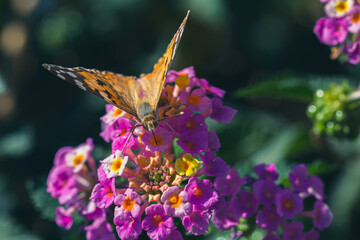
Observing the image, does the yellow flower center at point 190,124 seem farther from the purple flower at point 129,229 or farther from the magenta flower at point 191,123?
the purple flower at point 129,229

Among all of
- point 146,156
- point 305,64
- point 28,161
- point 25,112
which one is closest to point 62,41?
point 25,112

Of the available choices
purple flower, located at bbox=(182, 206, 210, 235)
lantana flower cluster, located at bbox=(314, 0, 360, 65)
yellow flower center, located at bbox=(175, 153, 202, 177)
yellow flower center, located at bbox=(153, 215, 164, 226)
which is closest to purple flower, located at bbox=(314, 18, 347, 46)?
lantana flower cluster, located at bbox=(314, 0, 360, 65)

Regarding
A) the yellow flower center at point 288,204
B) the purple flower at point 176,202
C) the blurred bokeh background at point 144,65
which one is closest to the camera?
the purple flower at point 176,202

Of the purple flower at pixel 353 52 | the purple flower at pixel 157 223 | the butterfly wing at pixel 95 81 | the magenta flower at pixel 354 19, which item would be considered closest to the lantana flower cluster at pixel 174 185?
the purple flower at pixel 157 223

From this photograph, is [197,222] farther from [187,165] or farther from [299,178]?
[299,178]

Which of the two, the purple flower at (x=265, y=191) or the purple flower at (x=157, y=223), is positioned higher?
the purple flower at (x=157, y=223)

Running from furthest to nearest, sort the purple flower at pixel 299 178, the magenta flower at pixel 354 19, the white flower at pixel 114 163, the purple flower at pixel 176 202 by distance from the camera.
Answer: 1. the magenta flower at pixel 354 19
2. the purple flower at pixel 299 178
3. the white flower at pixel 114 163
4. the purple flower at pixel 176 202

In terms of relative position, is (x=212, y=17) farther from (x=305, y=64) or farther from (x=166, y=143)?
(x=166, y=143)

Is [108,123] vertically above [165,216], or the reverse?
[108,123]
